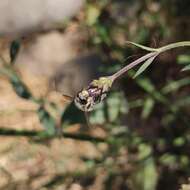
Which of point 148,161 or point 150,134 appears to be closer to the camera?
point 148,161

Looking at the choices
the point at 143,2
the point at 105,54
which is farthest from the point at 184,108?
the point at 143,2

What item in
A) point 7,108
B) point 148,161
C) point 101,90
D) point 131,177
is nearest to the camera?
point 101,90

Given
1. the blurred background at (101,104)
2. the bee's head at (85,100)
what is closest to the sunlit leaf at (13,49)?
the blurred background at (101,104)

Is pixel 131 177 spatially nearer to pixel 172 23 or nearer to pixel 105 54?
pixel 105 54

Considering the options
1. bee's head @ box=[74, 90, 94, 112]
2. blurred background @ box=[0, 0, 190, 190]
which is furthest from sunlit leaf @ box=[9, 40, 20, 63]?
bee's head @ box=[74, 90, 94, 112]

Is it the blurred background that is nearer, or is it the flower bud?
the flower bud

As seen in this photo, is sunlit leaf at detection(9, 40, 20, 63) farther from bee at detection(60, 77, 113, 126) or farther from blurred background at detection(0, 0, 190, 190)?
bee at detection(60, 77, 113, 126)

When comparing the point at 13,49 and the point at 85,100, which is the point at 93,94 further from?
the point at 13,49
